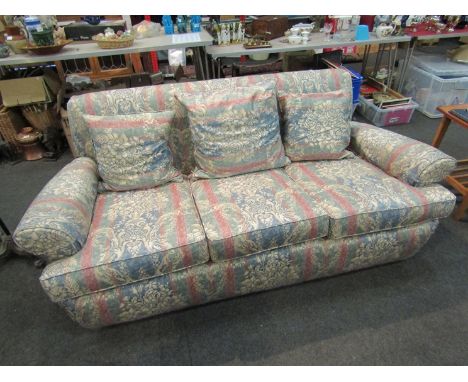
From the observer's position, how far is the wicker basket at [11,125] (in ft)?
7.77

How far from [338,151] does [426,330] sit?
2.88 ft

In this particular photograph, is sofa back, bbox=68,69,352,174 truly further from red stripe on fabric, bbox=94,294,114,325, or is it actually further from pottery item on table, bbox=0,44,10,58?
pottery item on table, bbox=0,44,10,58

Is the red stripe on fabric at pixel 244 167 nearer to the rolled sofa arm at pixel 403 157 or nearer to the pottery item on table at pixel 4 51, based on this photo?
the rolled sofa arm at pixel 403 157

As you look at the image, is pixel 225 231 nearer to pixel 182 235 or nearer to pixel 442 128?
pixel 182 235

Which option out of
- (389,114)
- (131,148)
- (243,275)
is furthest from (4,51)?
(389,114)

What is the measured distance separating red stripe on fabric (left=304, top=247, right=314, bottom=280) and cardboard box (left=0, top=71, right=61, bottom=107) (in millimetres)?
2307

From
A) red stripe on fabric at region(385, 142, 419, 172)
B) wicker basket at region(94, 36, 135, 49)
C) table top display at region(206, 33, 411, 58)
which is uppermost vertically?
wicker basket at region(94, 36, 135, 49)

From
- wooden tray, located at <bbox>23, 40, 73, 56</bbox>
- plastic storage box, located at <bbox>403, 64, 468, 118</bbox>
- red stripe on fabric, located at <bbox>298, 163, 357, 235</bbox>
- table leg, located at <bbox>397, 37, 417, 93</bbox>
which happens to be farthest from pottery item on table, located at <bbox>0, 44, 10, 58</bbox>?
plastic storage box, located at <bbox>403, 64, 468, 118</bbox>

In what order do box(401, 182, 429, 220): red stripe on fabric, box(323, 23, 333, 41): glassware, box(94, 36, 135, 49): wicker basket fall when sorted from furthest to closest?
box(323, 23, 333, 41): glassware → box(94, 36, 135, 49): wicker basket → box(401, 182, 429, 220): red stripe on fabric

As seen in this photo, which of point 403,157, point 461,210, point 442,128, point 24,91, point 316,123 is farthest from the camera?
point 24,91

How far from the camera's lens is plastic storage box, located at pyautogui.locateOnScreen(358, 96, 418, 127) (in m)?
2.66

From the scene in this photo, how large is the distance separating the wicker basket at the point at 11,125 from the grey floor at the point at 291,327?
1.41m

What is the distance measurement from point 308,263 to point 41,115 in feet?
7.83

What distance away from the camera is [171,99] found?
1.50 metres
